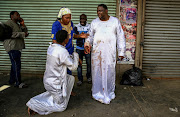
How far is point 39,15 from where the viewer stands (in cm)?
523

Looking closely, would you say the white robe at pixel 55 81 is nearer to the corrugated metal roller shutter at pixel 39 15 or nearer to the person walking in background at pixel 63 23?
the person walking in background at pixel 63 23

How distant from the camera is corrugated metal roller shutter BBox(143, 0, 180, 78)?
16.6 feet

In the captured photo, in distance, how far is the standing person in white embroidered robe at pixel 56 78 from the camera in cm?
288

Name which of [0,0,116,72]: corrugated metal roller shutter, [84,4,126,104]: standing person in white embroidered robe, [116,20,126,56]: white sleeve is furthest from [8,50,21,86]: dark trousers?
[116,20,126,56]: white sleeve

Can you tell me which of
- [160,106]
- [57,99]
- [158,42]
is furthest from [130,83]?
[57,99]

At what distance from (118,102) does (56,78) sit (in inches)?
60.4

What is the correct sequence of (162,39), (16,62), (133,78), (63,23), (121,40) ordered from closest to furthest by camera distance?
Answer: (63,23), (121,40), (16,62), (133,78), (162,39)

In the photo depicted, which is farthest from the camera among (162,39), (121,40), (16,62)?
(162,39)

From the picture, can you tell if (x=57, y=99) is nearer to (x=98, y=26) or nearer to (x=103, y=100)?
(x=103, y=100)

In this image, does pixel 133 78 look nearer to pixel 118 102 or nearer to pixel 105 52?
pixel 118 102

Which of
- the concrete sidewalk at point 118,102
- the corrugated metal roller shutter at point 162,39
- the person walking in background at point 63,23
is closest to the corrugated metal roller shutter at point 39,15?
the concrete sidewalk at point 118,102

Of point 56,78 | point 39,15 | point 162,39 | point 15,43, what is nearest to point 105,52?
point 56,78

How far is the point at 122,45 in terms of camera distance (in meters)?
3.63

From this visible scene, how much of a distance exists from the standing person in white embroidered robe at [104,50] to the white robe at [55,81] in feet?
2.42
